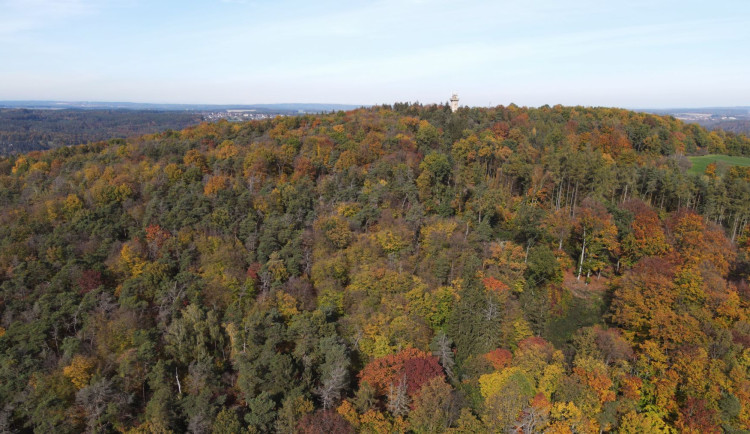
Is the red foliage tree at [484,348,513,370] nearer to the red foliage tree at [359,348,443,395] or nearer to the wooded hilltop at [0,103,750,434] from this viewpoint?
the wooded hilltop at [0,103,750,434]

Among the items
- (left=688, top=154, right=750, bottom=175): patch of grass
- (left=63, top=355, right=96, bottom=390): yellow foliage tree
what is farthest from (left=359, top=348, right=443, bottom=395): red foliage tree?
(left=688, top=154, right=750, bottom=175): patch of grass

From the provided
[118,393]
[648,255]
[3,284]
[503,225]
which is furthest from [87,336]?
[648,255]

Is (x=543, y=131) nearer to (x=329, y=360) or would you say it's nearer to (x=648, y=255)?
(x=648, y=255)

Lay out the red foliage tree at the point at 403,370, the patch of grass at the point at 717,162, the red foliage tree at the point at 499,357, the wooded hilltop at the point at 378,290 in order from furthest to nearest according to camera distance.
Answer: the patch of grass at the point at 717,162 → the red foliage tree at the point at 499,357 → the red foliage tree at the point at 403,370 → the wooded hilltop at the point at 378,290

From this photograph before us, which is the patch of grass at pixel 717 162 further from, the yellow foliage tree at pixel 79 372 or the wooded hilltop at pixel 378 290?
the yellow foliage tree at pixel 79 372

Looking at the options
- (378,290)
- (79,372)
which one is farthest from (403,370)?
(79,372)

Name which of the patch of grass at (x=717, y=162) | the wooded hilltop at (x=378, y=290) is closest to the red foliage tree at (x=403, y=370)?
the wooded hilltop at (x=378, y=290)
